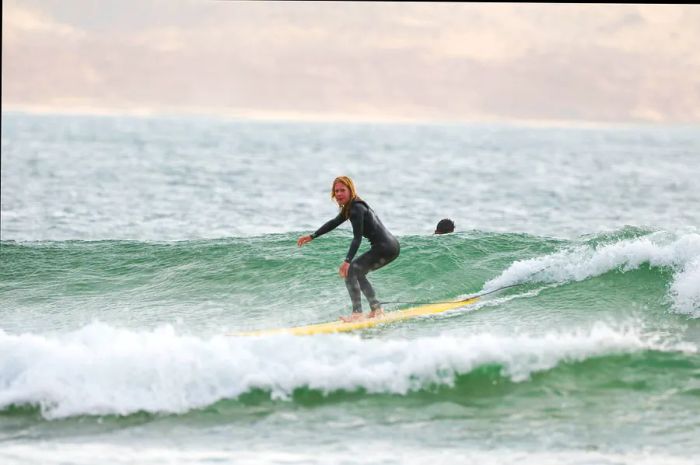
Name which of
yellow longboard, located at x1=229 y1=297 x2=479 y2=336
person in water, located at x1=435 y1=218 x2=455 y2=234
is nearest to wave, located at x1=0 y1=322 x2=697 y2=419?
yellow longboard, located at x1=229 y1=297 x2=479 y2=336

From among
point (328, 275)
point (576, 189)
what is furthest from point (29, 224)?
point (576, 189)

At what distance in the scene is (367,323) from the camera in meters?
9.16

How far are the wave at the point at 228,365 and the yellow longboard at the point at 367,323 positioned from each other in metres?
0.79

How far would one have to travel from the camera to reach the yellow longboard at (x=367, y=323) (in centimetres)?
873

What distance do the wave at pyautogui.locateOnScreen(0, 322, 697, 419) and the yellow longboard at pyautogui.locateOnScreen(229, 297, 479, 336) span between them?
31.0 inches

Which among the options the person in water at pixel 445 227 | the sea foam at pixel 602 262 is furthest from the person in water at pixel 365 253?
the person in water at pixel 445 227

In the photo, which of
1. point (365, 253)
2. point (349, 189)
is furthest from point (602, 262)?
point (349, 189)

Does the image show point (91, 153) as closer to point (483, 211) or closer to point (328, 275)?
point (483, 211)

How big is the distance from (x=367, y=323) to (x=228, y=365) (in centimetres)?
195

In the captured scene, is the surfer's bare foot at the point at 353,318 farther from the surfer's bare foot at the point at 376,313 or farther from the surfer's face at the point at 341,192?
the surfer's face at the point at 341,192

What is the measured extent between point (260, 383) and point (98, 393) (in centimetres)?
117

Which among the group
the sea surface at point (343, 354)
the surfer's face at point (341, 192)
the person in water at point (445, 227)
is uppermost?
the surfer's face at point (341, 192)

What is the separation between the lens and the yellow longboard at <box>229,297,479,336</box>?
8.73 m

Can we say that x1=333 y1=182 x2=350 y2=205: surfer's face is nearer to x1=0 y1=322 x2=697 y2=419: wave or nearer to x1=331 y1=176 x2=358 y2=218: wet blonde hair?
x1=331 y1=176 x2=358 y2=218: wet blonde hair
